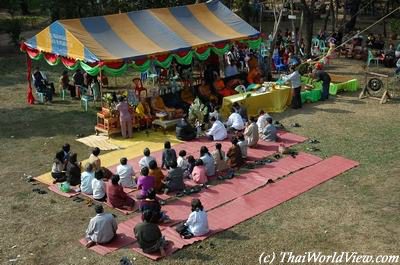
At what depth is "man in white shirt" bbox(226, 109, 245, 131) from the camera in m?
15.3

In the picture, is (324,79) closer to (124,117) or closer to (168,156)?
(124,117)

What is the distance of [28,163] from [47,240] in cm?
410

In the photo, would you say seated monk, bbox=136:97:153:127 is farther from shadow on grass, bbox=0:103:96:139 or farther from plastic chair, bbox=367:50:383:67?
plastic chair, bbox=367:50:383:67

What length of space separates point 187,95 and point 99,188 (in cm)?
731

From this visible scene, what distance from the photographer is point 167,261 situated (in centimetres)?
904

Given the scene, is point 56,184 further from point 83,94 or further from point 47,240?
point 83,94

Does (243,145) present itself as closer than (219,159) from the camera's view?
No

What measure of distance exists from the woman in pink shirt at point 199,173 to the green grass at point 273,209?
6.09 feet

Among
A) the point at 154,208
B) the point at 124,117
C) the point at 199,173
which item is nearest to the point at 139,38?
the point at 124,117

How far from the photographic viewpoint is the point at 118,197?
35.3ft

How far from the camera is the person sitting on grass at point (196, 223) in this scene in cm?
963

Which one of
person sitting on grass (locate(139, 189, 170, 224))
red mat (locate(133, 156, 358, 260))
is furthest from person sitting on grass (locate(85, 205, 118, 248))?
person sitting on grass (locate(139, 189, 170, 224))

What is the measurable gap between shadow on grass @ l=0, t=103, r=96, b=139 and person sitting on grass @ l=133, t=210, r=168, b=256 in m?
7.09

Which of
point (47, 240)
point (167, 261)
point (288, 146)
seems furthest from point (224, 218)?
point (288, 146)
